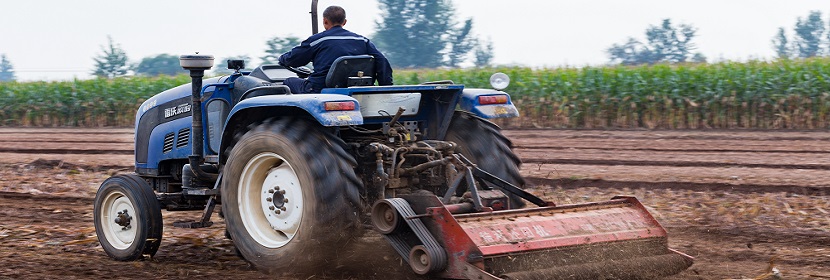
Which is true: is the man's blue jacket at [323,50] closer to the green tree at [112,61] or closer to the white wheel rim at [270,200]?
the white wheel rim at [270,200]

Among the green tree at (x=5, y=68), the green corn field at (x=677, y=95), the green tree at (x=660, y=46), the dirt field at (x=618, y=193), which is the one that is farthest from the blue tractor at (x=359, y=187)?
the green tree at (x=5, y=68)

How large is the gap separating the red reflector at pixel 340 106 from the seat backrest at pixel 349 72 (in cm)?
60

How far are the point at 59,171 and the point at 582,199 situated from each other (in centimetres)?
715

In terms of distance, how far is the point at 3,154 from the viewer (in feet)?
51.1

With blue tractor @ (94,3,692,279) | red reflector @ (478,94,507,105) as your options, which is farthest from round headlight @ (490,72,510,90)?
red reflector @ (478,94,507,105)

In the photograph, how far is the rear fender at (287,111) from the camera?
5031 millimetres

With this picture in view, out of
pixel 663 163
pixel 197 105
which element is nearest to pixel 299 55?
pixel 197 105

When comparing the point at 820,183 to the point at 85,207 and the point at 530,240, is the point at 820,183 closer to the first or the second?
the point at 530,240

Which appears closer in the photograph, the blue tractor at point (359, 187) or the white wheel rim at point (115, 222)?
the blue tractor at point (359, 187)

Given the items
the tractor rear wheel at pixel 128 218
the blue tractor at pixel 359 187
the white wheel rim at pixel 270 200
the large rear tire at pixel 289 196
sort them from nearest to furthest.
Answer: the blue tractor at pixel 359 187
the large rear tire at pixel 289 196
the white wheel rim at pixel 270 200
the tractor rear wheel at pixel 128 218

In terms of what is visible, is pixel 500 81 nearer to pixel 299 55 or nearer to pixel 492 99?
pixel 492 99

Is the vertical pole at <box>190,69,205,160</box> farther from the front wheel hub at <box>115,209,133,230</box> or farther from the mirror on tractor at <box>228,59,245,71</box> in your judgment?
the front wheel hub at <box>115,209,133,230</box>

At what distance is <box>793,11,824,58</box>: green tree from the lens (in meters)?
42.0

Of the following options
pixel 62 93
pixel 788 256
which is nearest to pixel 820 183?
pixel 788 256
